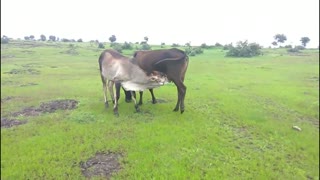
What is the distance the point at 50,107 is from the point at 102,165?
18.6ft

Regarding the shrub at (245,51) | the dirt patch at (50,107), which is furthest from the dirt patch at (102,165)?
the shrub at (245,51)

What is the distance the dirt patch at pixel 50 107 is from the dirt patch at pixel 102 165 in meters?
4.51

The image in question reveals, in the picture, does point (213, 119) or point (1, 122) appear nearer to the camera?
point (1, 122)

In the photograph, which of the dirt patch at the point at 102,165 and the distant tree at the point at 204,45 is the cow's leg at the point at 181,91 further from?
the distant tree at the point at 204,45

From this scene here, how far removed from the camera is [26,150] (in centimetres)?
780

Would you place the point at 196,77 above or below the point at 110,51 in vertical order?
below

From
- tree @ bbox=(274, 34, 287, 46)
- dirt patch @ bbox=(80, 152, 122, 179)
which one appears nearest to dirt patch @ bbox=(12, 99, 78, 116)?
dirt patch @ bbox=(80, 152, 122, 179)

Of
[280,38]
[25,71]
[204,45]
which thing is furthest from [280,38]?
[25,71]

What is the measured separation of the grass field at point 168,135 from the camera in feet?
23.5

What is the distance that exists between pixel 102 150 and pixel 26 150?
1786 millimetres

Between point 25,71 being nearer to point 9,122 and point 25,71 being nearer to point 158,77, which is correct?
point 9,122

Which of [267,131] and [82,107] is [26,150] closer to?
[82,107]

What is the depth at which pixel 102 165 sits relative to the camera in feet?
23.5

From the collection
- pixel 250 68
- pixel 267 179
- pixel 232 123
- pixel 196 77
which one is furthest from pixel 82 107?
pixel 250 68
